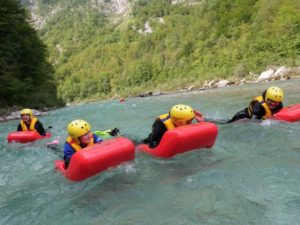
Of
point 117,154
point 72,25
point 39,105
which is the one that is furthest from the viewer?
point 72,25

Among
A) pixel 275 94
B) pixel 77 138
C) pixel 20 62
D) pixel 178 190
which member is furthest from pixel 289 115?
pixel 20 62

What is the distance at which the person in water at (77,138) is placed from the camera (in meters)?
Answer: 6.67

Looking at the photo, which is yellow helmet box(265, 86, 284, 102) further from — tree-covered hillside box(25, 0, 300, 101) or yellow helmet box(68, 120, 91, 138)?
tree-covered hillside box(25, 0, 300, 101)

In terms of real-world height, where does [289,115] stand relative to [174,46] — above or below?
above

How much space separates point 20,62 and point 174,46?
62.2 meters

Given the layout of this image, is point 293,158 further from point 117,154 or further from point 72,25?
point 72,25

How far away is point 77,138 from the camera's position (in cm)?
685

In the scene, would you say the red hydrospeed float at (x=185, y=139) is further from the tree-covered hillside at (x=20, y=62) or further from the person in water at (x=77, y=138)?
the tree-covered hillside at (x=20, y=62)

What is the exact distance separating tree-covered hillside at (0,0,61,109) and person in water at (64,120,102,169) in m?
21.1

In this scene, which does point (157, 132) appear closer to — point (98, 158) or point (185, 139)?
point (185, 139)

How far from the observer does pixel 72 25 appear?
190125 millimetres

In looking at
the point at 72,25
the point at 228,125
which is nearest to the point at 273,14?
the point at 228,125

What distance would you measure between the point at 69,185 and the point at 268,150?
12.1ft

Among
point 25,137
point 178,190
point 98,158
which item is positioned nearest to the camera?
point 178,190
